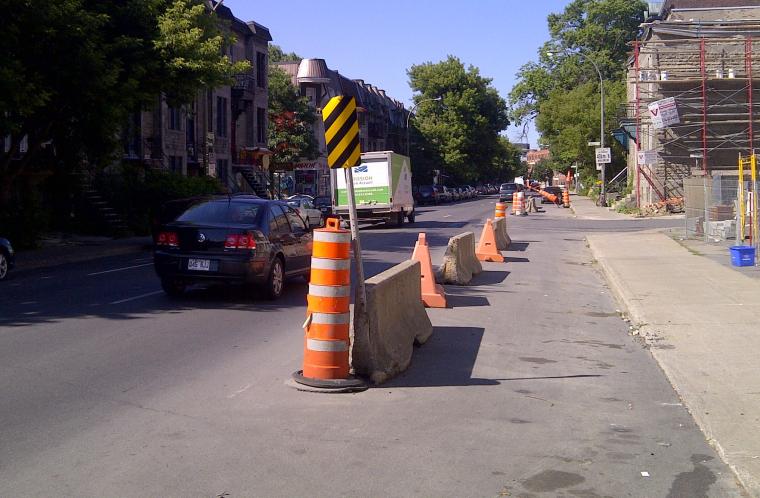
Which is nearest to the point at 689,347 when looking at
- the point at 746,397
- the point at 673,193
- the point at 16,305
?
the point at 746,397

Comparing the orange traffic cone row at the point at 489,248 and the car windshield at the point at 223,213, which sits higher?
the car windshield at the point at 223,213

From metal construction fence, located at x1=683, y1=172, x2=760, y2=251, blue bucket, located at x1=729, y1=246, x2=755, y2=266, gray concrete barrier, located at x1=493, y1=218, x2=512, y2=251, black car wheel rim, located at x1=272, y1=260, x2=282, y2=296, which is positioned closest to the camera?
black car wheel rim, located at x1=272, y1=260, x2=282, y2=296

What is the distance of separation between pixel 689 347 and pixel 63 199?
983 inches

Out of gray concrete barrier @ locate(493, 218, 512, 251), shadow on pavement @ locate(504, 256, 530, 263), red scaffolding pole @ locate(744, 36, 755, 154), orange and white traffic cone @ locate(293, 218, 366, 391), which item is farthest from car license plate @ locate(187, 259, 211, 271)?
red scaffolding pole @ locate(744, 36, 755, 154)

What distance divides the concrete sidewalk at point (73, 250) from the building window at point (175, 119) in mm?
12783

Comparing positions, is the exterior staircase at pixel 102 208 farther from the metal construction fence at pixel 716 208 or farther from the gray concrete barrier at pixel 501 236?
the metal construction fence at pixel 716 208

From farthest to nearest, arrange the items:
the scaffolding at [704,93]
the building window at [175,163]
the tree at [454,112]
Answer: the tree at [454,112] < the scaffolding at [704,93] < the building window at [175,163]

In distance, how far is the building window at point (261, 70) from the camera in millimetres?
51781

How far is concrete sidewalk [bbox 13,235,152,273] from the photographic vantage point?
2078 cm

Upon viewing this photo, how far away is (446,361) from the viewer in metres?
9.35

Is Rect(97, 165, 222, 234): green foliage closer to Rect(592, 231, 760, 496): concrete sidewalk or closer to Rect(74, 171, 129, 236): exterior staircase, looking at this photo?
Rect(74, 171, 129, 236): exterior staircase

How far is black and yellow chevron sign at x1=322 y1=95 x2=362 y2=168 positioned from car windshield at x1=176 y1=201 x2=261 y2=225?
496cm

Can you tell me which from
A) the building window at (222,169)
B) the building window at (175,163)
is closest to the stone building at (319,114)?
the building window at (222,169)

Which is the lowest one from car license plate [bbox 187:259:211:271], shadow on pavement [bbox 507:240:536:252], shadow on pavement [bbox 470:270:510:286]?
shadow on pavement [bbox 470:270:510:286]
